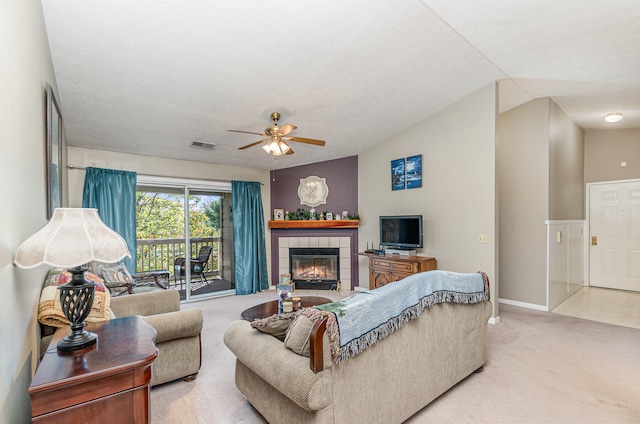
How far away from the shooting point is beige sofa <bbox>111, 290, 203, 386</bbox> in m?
2.53

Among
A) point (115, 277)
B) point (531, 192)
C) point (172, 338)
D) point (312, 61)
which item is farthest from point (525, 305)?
point (115, 277)

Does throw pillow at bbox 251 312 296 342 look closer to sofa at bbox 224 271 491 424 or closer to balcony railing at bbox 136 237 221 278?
sofa at bbox 224 271 491 424

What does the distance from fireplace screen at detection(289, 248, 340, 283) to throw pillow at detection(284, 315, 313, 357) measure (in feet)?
14.2

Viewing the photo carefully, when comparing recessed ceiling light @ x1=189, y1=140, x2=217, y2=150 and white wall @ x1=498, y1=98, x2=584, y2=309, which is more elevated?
recessed ceiling light @ x1=189, y1=140, x2=217, y2=150

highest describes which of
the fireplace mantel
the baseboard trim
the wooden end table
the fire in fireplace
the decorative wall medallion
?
the decorative wall medallion

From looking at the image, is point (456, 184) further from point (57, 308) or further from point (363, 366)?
point (57, 308)

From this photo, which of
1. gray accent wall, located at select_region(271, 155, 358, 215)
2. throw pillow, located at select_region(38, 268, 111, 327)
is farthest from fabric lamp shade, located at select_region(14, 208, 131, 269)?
gray accent wall, located at select_region(271, 155, 358, 215)

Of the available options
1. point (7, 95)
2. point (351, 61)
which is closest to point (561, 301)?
point (351, 61)

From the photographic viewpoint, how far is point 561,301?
5.00 m

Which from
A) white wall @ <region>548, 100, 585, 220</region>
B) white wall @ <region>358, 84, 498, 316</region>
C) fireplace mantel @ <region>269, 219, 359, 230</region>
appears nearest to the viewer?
white wall @ <region>358, 84, 498, 316</region>

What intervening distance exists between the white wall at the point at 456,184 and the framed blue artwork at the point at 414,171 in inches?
2.6

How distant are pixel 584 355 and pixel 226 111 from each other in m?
4.58

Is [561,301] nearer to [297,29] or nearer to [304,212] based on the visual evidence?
[304,212]

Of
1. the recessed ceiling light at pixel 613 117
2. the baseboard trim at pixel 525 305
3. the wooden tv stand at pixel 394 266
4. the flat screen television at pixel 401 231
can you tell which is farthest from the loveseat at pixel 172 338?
the recessed ceiling light at pixel 613 117
